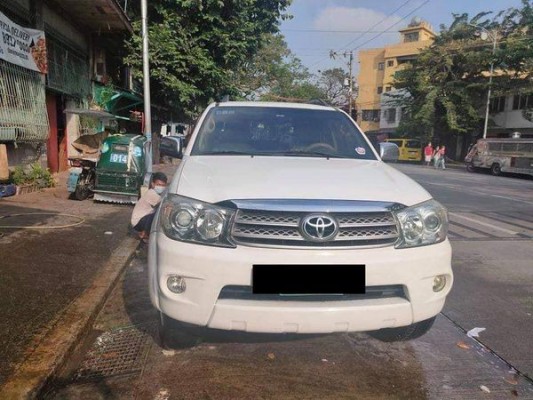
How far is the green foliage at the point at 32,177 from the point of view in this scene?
8891 millimetres

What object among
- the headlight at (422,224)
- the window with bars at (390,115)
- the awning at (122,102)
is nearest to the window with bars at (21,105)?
the awning at (122,102)

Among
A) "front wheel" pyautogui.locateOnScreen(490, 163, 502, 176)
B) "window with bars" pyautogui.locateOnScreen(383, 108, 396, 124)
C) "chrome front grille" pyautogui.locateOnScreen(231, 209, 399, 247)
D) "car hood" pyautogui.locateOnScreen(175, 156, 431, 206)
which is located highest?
"window with bars" pyautogui.locateOnScreen(383, 108, 396, 124)

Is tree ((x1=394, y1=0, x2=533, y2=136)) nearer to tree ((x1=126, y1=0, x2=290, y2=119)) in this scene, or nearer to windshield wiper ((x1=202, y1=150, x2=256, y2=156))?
tree ((x1=126, y1=0, x2=290, y2=119))

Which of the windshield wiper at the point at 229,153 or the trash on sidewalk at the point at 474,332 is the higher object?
the windshield wiper at the point at 229,153

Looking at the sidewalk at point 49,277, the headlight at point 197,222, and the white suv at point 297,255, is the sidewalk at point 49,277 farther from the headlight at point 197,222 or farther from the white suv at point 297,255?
the headlight at point 197,222

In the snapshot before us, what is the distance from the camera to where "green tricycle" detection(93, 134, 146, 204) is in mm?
8242

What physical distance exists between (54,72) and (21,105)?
233cm

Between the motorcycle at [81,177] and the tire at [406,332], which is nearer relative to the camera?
the tire at [406,332]

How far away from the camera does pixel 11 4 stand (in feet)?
29.3

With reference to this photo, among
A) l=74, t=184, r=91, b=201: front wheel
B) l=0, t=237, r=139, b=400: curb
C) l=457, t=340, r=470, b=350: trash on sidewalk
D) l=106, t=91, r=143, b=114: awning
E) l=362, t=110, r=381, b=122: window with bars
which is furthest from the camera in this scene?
l=362, t=110, r=381, b=122: window with bars

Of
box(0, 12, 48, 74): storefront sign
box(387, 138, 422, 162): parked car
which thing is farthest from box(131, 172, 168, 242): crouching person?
box(387, 138, 422, 162): parked car

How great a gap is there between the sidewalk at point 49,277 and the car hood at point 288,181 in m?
1.35

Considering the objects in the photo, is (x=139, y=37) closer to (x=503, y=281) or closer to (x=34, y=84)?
(x=34, y=84)

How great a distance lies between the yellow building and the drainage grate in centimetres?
4691
